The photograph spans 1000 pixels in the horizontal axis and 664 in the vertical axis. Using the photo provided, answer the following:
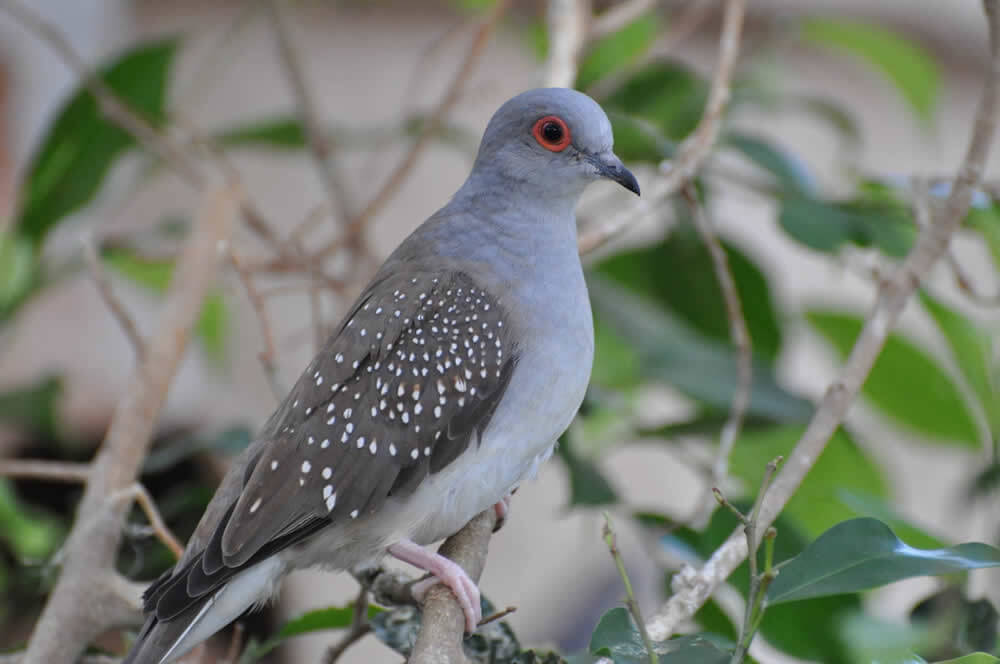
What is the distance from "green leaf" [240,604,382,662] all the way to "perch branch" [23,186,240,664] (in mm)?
228

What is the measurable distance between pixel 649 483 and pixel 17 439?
2.22 metres

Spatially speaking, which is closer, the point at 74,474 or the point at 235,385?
the point at 74,474

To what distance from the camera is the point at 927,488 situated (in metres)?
4.04

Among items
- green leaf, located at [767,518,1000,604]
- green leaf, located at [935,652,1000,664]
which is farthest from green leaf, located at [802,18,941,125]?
green leaf, located at [935,652,1000,664]

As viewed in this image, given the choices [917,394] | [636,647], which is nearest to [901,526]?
[636,647]

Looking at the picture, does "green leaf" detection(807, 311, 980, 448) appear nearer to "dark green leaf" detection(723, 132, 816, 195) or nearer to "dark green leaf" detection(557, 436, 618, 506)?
"dark green leaf" detection(723, 132, 816, 195)

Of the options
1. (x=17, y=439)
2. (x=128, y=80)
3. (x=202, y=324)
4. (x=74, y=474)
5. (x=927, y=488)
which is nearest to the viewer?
(x=74, y=474)

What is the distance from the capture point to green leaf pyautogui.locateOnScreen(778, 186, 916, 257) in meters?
1.91

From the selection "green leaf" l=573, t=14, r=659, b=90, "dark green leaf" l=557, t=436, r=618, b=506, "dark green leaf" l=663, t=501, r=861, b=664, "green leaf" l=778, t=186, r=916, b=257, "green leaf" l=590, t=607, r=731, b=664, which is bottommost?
"dark green leaf" l=663, t=501, r=861, b=664

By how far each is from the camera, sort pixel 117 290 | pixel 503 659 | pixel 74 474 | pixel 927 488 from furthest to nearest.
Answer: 1. pixel 927 488
2. pixel 117 290
3. pixel 74 474
4. pixel 503 659

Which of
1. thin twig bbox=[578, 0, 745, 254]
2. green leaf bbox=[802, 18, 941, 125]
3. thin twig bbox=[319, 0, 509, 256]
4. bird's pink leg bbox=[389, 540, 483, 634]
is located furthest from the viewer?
green leaf bbox=[802, 18, 941, 125]

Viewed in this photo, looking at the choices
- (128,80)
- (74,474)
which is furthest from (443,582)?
(128,80)

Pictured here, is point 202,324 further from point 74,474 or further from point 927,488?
point 927,488

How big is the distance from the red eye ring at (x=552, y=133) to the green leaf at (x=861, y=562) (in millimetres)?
754
